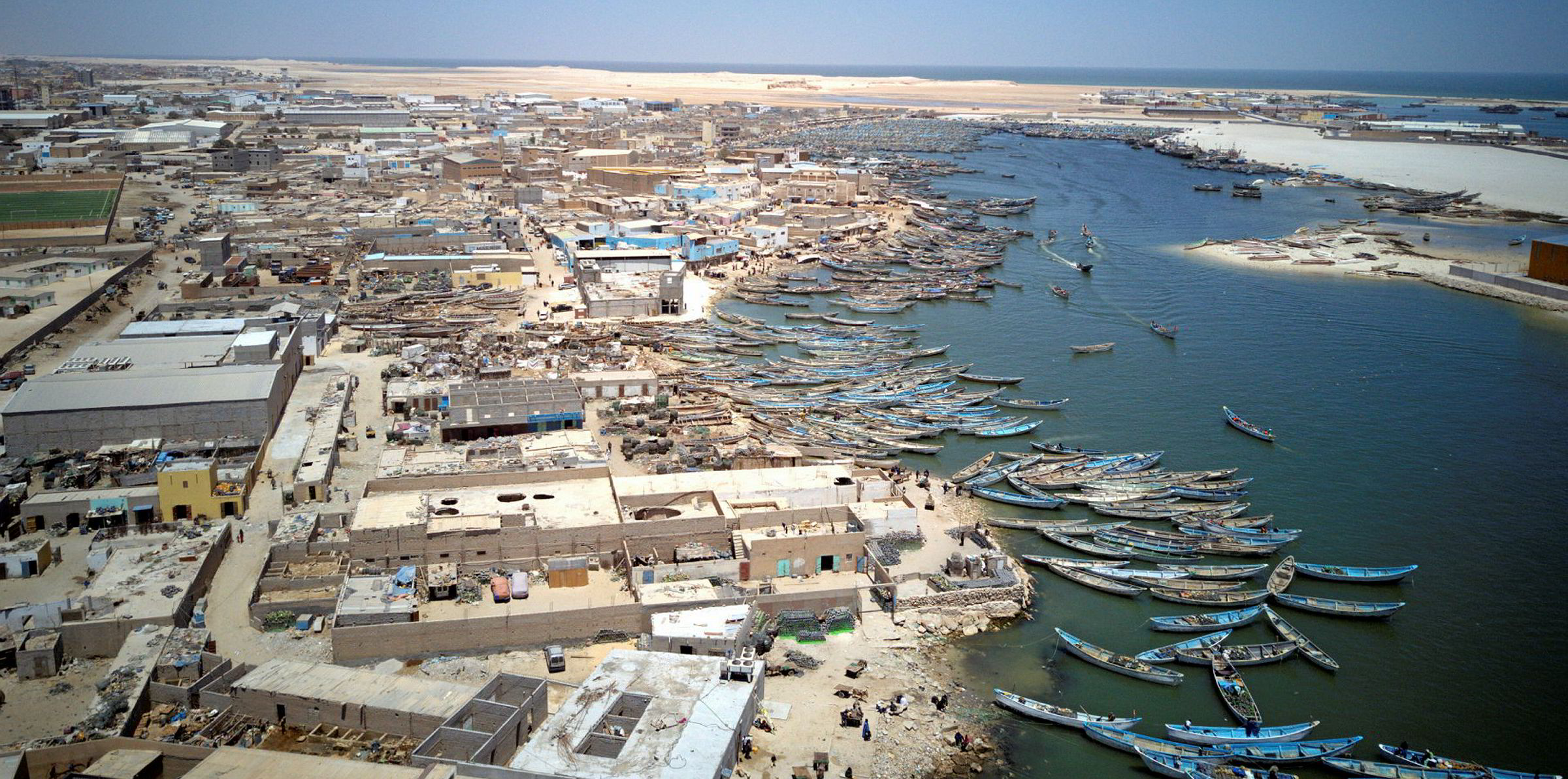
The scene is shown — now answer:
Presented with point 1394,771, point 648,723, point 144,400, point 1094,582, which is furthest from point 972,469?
point 144,400

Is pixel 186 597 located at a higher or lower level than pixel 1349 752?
higher

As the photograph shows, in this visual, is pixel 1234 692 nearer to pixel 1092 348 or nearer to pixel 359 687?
pixel 359 687

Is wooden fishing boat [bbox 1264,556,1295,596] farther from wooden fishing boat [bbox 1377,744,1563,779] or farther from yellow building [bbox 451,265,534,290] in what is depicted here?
yellow building [bbox 451,265,534,290]

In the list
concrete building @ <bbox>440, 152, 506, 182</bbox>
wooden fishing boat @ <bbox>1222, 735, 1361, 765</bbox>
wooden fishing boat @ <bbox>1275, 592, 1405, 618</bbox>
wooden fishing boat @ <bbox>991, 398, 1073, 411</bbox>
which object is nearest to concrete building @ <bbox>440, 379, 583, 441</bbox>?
wooden fishing boat @ <bbox>991, 398, 1073, 411</bbox>

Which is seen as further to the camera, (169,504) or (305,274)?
(305,274)

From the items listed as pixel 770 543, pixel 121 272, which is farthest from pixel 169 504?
pixel 121 272

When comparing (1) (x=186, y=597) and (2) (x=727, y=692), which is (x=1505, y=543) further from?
(1) (x=186, y=597)

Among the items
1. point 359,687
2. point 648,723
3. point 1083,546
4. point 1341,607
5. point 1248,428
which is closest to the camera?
point 648,723

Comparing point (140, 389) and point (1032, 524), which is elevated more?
point (140, 389)
